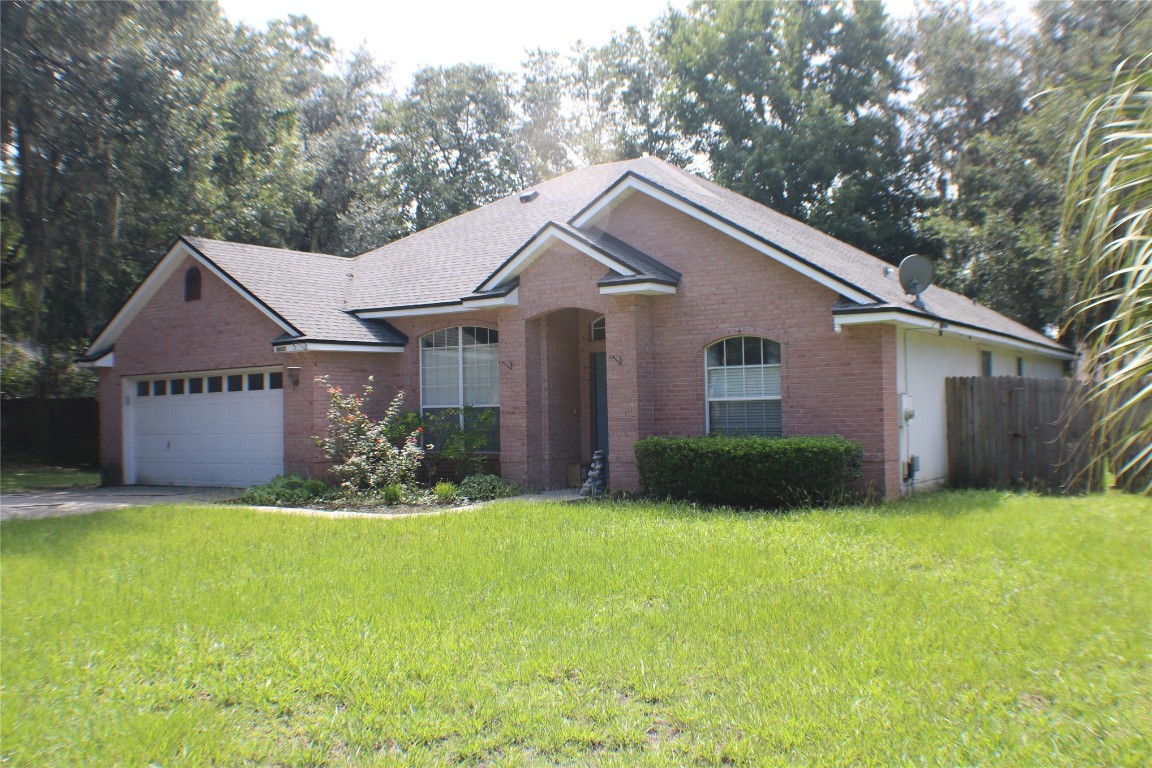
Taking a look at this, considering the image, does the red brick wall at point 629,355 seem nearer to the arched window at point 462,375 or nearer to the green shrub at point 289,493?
the arched window at point 462,375

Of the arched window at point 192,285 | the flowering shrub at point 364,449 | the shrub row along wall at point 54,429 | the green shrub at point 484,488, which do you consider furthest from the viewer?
the shrub row along wall at point 54,429

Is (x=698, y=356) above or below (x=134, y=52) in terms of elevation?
below

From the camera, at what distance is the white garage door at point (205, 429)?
18562mm

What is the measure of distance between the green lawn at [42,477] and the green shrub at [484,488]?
10760 mm

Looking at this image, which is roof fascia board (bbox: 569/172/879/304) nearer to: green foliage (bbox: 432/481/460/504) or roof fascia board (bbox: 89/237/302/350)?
green foliage (bbox: 432/481/460/504)

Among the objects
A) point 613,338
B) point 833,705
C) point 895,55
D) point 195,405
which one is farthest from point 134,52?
point 895,55

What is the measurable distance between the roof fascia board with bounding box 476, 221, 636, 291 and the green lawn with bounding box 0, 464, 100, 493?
11746 millimetres

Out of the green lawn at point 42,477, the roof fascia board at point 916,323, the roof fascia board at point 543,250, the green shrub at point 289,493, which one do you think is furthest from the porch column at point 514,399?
the green lawn at point 42,477

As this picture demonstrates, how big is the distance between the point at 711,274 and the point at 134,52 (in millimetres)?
16003

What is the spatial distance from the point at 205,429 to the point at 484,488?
787cm

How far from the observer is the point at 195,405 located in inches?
789

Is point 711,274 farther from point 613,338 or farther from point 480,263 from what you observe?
point 480,263

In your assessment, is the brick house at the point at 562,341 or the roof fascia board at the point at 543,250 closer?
the brick house at the point at 562,341

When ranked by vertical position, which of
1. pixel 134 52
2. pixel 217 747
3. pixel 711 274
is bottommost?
pixel 217 747
